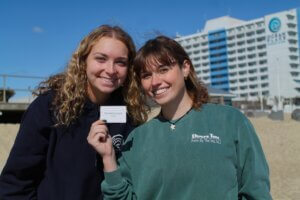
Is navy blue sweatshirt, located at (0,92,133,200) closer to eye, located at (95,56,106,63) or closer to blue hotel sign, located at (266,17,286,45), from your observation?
eye, located at (95,56,106,63)

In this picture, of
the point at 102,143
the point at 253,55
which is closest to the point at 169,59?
the point at 102,143

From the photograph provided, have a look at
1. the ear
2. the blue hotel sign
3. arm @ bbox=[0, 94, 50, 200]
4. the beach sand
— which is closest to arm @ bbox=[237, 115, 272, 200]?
the ear

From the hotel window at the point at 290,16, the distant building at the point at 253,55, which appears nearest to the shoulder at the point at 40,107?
the distant building at the point at 253,55

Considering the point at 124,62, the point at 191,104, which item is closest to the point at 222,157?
the point at 191,104

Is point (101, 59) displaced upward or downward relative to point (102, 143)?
upward

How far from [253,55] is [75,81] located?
427ft

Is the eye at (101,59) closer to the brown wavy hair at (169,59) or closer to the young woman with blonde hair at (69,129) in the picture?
the young woman with blonde hair at (69,129)

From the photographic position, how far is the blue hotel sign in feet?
401

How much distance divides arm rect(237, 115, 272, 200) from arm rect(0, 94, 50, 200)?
1.12m

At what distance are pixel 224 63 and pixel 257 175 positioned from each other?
135574 millimetres

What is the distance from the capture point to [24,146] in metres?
2.53

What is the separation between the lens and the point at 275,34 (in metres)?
124

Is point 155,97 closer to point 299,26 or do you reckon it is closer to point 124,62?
point 124,62

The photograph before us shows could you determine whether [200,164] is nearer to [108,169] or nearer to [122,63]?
[108,169]
